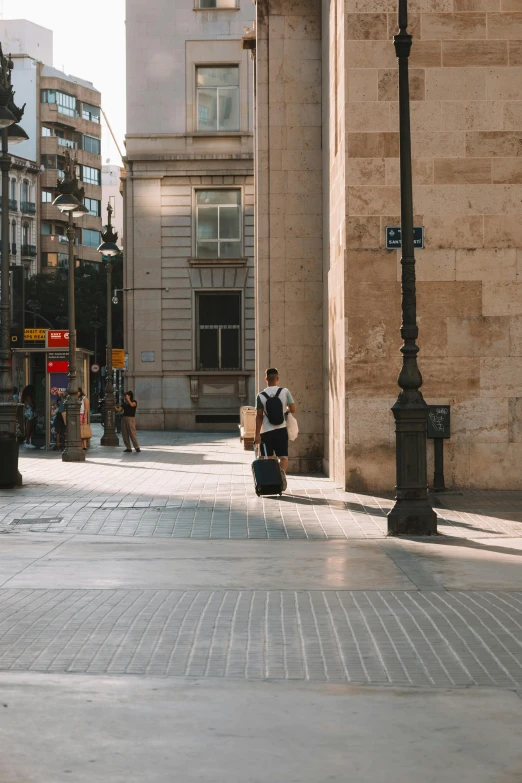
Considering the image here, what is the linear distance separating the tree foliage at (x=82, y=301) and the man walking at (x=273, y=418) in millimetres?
62725

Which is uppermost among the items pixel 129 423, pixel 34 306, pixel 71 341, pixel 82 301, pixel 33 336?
pixel 82 301

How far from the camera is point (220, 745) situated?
5.02 meters

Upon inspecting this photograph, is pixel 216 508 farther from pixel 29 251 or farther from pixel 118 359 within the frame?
pixel 29 251

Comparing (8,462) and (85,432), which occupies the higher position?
(8,462)

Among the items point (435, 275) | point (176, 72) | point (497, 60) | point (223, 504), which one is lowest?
point (223, 504)

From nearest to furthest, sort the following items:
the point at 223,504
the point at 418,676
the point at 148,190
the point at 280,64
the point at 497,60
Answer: the point at 418,676
the point at 223,504
the point at 497,60
the point at 280,64
the point at 148,190

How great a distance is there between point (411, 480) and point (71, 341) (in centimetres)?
1777

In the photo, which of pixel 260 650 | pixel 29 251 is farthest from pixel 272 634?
pixel 29 251

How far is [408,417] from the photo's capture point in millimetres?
12891

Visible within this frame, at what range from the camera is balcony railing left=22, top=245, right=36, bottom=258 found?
99.2 meters

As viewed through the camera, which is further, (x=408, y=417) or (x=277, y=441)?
(x=277, y=441)

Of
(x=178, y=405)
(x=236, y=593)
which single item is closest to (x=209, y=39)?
(x=178, y=405)

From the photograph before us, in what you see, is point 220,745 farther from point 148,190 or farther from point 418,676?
point 148,190

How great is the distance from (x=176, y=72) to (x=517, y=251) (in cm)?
3392
